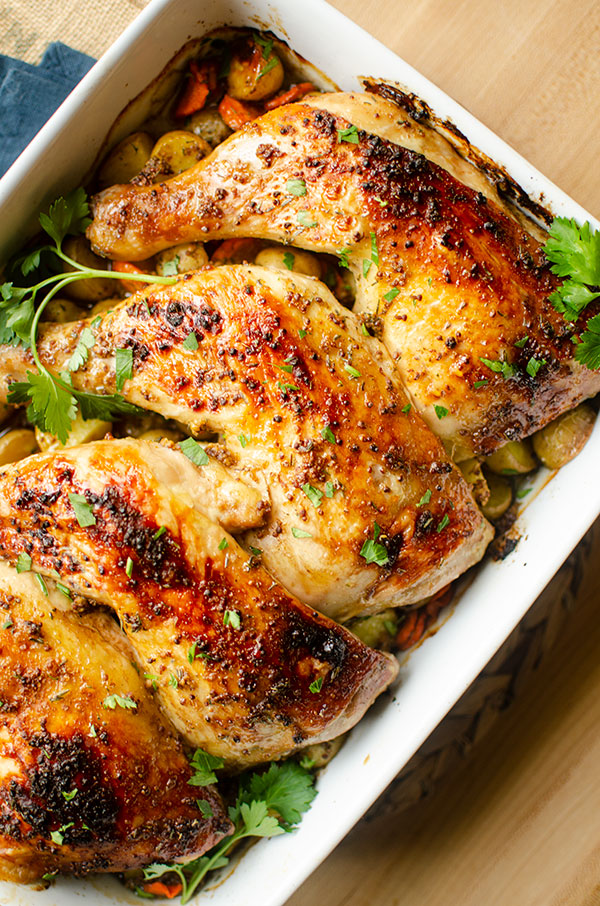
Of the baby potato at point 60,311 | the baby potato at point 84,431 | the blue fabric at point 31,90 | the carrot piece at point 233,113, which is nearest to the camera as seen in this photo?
the baby potato at point 84,431

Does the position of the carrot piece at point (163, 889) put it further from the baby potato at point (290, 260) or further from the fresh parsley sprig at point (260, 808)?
the baby potato at point (290, 260)

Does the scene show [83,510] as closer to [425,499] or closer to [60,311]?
[60,311]

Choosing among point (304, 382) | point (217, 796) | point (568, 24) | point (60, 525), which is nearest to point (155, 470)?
point (60, 525)

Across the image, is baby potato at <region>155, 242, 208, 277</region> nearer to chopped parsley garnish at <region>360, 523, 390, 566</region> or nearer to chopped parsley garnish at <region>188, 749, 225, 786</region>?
chopped parsley garnish at <region>360, 523, 390, 566</region>

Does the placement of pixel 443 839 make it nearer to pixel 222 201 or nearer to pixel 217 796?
pixel 217 796

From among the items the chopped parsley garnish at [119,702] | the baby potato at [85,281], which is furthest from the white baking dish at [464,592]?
the chopped parsley garnish at [119,702]
